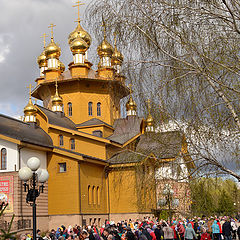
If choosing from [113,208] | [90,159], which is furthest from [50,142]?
[113,208]

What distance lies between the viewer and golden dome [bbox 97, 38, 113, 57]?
321 inches

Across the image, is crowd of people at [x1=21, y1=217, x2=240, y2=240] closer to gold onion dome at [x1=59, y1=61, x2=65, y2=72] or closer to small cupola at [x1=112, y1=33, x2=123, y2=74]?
small cupola at [x1=112, y1=33, x2=123, y2=74]

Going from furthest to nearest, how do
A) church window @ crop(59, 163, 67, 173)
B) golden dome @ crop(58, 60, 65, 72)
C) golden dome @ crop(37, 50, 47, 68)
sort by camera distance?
golden dome @ crop(37, 50, 47, 68), golden dome @ crop(58, 60, 65, 72), church window @ crop(59, 163, 67, 173)

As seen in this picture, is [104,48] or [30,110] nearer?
[104,48]

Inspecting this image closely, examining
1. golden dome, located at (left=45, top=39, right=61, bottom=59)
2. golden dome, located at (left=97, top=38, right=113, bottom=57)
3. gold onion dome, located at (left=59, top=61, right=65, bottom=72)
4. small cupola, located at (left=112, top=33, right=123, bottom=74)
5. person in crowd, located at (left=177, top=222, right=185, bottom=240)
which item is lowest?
person in crowd, located at (left=177, top=222, right=185, bottom=240)

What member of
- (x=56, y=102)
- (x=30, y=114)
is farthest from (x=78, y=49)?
(x=30, y=114)

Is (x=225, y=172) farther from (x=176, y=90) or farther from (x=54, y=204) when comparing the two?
(x=54, y=204)

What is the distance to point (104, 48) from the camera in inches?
328

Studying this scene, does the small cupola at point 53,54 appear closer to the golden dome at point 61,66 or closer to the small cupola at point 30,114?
the golden dome at point 61,66

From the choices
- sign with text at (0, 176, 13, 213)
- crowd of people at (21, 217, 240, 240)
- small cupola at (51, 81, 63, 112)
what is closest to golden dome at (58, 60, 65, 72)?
small cupola at (51, 81, 63, 112)

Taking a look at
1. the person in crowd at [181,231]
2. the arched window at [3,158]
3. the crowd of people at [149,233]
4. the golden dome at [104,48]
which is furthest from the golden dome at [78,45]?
the golden dome at [104,48]

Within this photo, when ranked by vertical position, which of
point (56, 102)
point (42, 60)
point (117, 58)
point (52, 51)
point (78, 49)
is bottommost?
point (117, 58)

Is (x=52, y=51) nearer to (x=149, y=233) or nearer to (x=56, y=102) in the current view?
(x=56, y=102)

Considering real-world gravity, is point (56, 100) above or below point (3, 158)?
above
